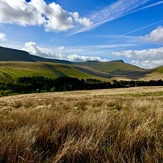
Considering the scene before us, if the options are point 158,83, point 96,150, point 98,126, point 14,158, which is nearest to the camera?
point 14,158

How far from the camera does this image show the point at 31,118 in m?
5.41

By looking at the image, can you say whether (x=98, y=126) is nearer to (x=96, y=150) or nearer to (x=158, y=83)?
(x=96, y=150)

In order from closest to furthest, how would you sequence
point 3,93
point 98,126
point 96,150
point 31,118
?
point 96,150, point 98,126, point 31,118, point 3,93

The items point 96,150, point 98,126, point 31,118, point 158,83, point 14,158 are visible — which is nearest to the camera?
point 14,158

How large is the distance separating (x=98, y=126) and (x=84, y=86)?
115590 millimetres

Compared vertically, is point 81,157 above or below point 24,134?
below

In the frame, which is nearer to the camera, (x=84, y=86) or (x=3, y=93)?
(x=3, y=93)

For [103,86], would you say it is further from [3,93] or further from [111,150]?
[111,150]

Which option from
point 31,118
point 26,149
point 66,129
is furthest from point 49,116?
point 26,149

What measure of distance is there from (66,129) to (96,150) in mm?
1315

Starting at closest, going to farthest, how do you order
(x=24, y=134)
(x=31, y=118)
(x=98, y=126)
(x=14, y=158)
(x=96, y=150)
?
(x=14, y=158) < (x=96, y=150) < (x=24, y=134) < (x=98, y=126) < (x=31, y=118)

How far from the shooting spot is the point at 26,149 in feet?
11.4

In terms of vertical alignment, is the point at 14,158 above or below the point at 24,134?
below

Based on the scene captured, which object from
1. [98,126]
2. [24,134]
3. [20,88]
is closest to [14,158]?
[24,134]
